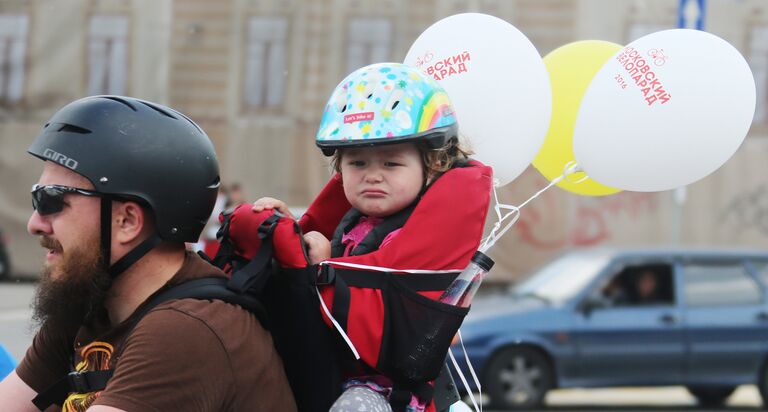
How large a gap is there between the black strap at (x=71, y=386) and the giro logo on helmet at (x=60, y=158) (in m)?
0.46

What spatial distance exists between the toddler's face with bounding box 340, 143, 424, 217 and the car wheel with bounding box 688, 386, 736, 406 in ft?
27.1

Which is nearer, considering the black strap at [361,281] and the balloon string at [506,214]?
the black strap at [361,281]

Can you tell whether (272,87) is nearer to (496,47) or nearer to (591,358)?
(591,358)

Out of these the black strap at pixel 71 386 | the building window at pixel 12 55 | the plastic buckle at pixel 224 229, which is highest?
the building window at pixel 12 55

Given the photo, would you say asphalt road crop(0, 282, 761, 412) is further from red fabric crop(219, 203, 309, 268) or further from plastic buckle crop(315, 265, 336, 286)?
plastic buckle crop(315, 265, 336, 286)

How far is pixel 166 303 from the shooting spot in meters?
2.41

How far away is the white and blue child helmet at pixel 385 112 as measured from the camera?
2742 mm

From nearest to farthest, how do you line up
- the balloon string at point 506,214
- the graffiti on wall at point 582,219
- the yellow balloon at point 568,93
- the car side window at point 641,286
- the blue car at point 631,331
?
the balloon string at point 506,214, the yellow balloon at point 568,93, the blue car at point 631,331, the car side window at point 641,286, the graffiti on wall at point 582,219

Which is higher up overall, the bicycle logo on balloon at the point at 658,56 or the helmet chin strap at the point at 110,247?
the bicycle logo on balloon at the point at 658,56

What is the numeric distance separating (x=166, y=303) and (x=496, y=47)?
1451mm

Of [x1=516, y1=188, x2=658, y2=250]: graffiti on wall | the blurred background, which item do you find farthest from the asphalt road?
the blurred background

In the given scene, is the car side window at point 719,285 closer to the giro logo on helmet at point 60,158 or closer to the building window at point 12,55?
the giro logo on helmet at point 60,158

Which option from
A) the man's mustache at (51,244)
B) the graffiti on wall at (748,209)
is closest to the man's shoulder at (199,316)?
the man's mustache at (51,244)

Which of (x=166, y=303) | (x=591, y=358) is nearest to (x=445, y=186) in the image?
(x=166, y=303)
